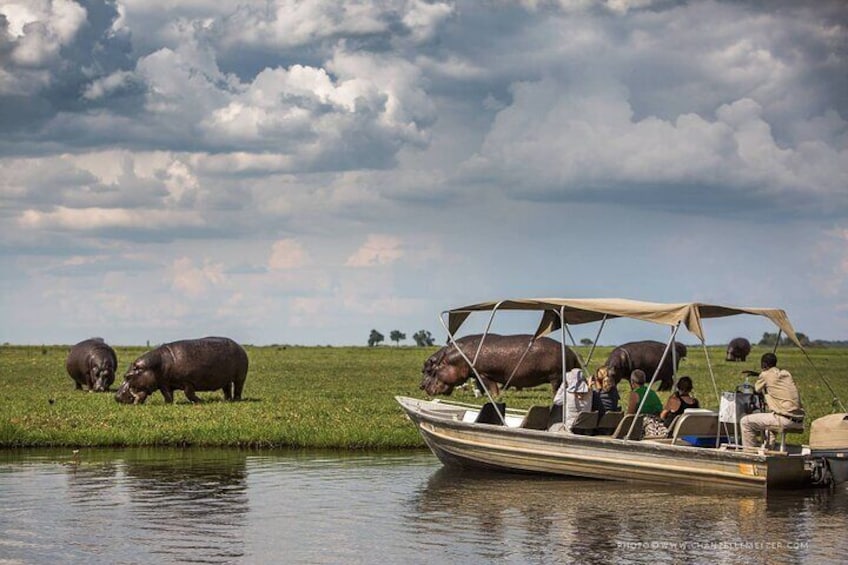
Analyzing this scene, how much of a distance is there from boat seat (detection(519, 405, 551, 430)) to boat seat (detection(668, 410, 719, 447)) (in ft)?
7.97

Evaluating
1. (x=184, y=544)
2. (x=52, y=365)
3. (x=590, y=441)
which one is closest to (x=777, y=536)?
(x=590, y=441)

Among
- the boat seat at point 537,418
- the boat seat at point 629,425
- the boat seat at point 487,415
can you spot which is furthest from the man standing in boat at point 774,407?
the boat seat at point 487,415

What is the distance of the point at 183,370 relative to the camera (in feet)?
105

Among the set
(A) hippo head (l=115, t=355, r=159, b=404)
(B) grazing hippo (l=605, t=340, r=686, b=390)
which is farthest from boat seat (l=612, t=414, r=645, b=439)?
(B) grazing hippo (l=605, t=340, r=686, b=390)

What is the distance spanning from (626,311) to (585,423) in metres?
2.09

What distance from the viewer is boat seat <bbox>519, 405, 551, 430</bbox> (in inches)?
821

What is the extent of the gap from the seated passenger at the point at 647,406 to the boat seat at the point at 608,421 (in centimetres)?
35

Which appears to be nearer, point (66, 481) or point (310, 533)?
point (310, 533)

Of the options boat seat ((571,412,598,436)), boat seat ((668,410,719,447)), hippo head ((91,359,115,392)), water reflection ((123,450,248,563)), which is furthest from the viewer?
hippo head ((91,359,115,392))

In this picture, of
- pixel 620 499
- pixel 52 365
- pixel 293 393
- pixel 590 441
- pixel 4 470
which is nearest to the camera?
pixel 620 499

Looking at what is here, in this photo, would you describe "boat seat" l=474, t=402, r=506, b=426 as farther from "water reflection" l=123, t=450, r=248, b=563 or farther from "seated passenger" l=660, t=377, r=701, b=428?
"water reflection" l=123, t=450, r=248, b=563

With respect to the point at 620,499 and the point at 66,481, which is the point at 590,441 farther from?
the point at 66,481

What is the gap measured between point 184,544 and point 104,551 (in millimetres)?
935

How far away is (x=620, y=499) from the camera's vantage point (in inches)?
698
